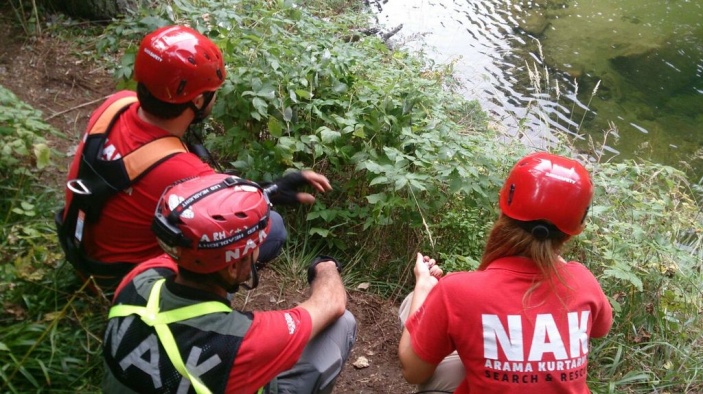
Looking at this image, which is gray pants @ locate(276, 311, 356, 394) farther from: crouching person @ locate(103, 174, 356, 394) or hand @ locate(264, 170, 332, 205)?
hand @ locate(264, 170, 332, 205)

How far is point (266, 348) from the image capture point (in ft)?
6.18

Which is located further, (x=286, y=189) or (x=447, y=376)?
(x=286, y=189)

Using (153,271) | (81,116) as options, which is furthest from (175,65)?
(81,116)

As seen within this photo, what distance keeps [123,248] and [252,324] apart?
99cm

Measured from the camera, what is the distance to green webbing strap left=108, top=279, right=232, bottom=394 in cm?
174

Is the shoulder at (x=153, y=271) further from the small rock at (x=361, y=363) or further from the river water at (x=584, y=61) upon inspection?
the river water at (x=584, y=61)

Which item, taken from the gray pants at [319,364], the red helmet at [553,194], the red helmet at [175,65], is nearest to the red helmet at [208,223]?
the gray pants at [319,364]

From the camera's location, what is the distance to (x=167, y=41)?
2.56 meters

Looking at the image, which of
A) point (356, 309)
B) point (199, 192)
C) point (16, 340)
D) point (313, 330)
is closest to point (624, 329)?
point (356, 309)

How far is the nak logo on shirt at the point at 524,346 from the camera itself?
6.43 feet

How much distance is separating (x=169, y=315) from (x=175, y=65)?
1215 mm

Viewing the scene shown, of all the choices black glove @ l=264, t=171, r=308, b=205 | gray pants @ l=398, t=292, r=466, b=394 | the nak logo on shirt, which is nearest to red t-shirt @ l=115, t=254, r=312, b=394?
the nak logo on shirt

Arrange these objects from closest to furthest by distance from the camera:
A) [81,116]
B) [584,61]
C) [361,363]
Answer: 1. [361,363]
2. [81,116]
3. [584,61]

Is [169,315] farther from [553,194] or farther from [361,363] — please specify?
[361,363]
